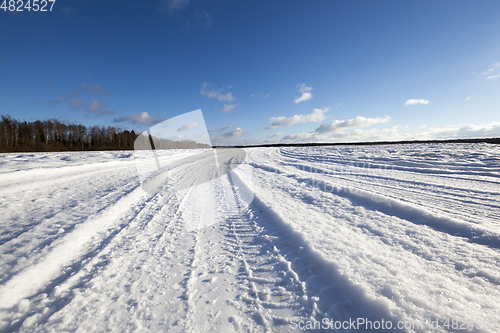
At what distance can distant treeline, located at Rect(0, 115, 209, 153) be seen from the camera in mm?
34500

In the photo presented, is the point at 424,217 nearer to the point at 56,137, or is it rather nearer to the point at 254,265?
the point at 254,265

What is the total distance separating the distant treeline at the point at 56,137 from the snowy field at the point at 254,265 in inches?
1072

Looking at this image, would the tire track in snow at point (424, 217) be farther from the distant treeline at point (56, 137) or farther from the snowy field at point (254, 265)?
the distant treeline at point (56, 137)

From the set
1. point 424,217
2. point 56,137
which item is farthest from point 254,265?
point 56,137

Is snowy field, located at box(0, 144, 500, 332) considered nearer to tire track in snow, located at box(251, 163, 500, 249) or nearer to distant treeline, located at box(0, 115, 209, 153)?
tire track in snow, located at box(251, 163, 500, 249)

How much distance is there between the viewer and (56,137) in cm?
4497

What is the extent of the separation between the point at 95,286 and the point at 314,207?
3.91 meters

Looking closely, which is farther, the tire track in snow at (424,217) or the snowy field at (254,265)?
the tire track in snow at (424,217)

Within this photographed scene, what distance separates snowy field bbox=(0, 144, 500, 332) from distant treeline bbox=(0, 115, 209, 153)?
89.3ft

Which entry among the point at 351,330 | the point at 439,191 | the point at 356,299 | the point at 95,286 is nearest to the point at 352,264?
the point at 356,299

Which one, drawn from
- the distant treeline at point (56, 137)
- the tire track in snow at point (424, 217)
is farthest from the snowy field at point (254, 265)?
the distant treeline at point (56, 137)

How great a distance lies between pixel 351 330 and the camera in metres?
1.56

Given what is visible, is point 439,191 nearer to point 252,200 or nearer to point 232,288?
point 252,200

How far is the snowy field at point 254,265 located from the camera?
1.66 meters
